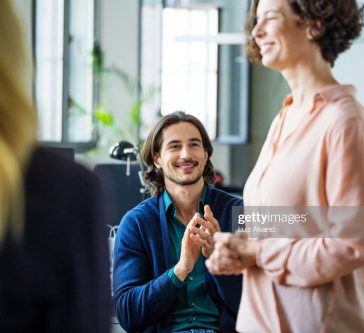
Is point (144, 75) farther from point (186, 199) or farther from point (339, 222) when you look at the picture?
point (339, 222)

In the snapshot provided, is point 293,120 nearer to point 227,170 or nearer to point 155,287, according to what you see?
point 155,287

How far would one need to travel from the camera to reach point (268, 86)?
6129 mm

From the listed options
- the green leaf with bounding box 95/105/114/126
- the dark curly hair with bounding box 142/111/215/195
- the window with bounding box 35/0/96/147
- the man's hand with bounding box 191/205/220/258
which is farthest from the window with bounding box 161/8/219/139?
the man's hand with bounding box 191/205/220/258

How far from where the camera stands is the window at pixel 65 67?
18.1ft

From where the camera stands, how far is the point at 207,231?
1.59 meters

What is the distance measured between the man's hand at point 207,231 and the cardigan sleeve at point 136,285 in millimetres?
253

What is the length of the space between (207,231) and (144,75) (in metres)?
5.25

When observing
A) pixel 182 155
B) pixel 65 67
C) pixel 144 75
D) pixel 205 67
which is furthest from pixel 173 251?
pixel 144 75

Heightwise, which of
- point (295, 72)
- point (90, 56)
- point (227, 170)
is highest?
point (90, 56)

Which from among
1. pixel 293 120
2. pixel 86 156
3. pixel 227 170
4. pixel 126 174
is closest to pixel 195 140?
pixel 293 120

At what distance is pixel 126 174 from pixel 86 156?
9.42 ft

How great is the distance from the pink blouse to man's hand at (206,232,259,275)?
0.06 ft

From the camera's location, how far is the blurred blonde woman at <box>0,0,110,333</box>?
2.28 ft

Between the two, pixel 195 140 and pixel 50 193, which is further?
pixel 195 140
